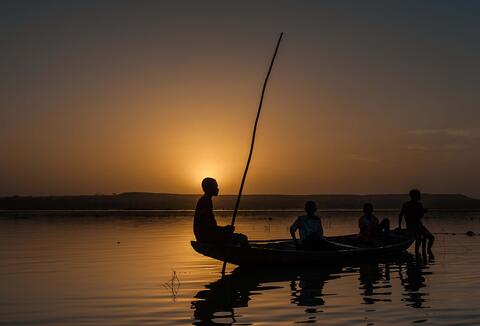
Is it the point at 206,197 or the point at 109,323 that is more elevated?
the point at 206,197

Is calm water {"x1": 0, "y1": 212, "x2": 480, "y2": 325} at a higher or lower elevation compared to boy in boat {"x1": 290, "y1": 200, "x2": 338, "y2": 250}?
lower

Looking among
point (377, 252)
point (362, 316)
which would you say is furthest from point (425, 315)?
point (377, 252)

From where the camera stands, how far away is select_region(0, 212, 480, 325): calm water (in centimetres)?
1095

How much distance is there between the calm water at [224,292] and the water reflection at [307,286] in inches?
0.8

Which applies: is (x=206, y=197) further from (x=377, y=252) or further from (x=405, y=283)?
(x=377, y=252)

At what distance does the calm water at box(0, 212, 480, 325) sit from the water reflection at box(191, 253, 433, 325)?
21mm

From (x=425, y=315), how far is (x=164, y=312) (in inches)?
179

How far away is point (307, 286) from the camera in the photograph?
1485cm

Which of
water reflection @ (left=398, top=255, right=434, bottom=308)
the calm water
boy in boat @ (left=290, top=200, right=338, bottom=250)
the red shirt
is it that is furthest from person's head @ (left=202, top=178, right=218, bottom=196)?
water reflection @ (left=398, top=255, right=434, bottom=308)

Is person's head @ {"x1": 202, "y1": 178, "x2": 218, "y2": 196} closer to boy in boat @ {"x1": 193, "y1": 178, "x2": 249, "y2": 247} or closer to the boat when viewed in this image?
boy in boat @ {"x1": 193, "y1": 178, "x2": 249, "y2": 247}

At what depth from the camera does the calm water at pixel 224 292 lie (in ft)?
35.9

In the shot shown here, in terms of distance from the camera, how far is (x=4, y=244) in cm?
2800

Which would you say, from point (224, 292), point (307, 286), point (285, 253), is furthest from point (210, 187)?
point (307, 286)

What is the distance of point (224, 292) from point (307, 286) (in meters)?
2.02
